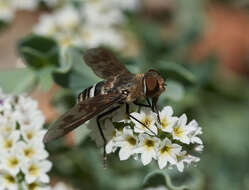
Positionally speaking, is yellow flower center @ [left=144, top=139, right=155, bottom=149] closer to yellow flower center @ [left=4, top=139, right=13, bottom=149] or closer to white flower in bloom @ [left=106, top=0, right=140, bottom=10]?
yellow flower center @ [left=4, top=139, right=13, bottom=149]

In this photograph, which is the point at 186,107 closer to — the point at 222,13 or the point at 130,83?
the point at 130,83

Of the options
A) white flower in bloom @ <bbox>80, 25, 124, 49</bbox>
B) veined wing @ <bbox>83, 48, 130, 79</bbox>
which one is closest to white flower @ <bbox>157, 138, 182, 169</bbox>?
veined wing @ <bbox>83, 48, 130, 79</bbox>

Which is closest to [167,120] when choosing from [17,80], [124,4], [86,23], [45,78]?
[45,78]

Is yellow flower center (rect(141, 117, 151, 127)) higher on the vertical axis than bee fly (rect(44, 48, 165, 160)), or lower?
lower

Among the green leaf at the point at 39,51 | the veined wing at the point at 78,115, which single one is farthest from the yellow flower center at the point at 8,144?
the green leaf at the point at 39,51

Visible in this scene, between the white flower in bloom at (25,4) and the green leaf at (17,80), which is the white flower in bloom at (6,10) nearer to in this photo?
the white flower in bloom at (25,4)
